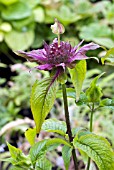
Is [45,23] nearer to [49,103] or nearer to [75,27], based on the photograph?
[75,27]

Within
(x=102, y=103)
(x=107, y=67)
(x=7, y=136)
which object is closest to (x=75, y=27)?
(x=107, y=67)

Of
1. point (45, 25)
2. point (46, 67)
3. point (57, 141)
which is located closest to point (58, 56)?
point (46, 67)

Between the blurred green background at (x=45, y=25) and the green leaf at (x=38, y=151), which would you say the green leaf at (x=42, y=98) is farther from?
the blurred green background at (x=45, y=25)

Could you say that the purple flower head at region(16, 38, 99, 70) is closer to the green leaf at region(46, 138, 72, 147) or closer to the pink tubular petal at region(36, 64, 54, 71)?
the pink tubular petal at region(36, 64, 54, 71)

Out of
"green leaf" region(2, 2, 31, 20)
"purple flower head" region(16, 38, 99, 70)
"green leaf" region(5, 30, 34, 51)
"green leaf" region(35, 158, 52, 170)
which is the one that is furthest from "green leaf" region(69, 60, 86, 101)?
"green leaf" region(2, 2, 31, 20)

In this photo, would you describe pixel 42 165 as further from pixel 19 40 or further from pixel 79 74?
pixel 19 40

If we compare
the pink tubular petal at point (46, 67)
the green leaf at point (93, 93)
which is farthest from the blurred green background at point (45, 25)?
the pink tubular petal at point (46, 67)
